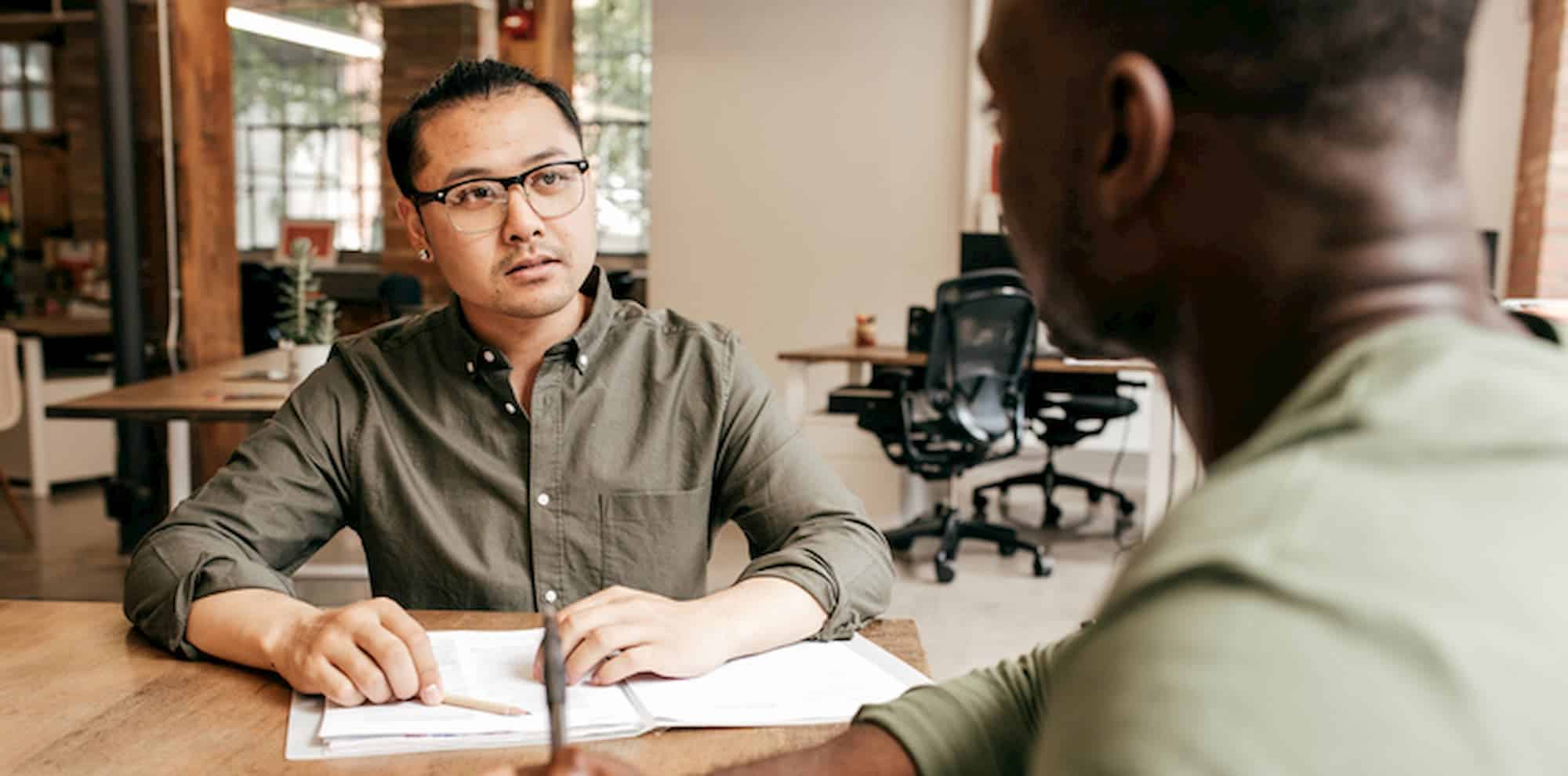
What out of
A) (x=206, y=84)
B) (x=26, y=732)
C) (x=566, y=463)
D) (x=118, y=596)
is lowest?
(x=118, y=596)

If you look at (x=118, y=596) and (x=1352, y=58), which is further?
(x=118, y=596)

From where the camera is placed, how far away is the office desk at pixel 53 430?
217 inches

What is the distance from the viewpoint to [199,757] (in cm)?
83

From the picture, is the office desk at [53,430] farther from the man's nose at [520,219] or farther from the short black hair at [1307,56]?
the short black hair at [1307,56]

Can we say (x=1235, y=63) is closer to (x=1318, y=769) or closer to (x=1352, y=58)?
(x=1352, y=58)

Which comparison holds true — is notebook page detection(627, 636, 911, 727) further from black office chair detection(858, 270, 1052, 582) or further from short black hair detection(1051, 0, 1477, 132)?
black office chair detection(858, 270, 1052, 582)

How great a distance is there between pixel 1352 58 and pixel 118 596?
4210 millimetres

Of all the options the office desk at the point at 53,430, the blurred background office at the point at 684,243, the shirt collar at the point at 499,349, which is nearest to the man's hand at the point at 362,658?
the shirt collar at the point at 499,349

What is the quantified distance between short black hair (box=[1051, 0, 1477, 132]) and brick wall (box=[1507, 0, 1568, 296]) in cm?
514

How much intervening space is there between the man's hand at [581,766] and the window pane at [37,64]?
35.2 ft

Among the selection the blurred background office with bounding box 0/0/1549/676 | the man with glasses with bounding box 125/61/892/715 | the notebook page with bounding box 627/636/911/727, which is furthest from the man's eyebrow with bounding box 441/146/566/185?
the blurred background office with bounding box 0/0/1549/676

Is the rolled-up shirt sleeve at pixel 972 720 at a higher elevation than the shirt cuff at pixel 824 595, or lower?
higher

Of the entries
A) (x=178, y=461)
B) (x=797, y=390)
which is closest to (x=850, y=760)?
(x=178, y=461)

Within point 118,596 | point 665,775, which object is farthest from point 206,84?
point 665,775
